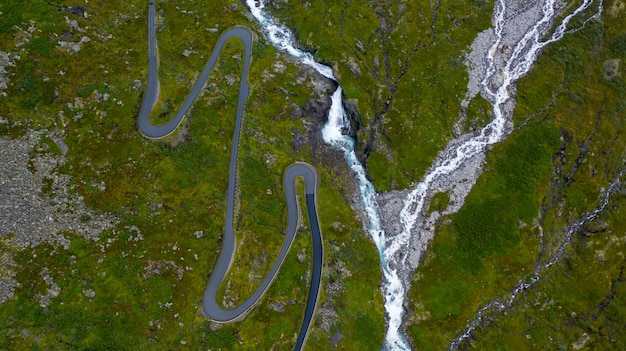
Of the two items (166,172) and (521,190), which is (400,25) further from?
(166,172)

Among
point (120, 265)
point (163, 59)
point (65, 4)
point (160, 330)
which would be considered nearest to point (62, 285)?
point (120, 265)

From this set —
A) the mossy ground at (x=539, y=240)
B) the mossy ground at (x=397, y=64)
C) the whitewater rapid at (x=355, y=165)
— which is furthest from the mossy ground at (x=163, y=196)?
the mossy ground at (x=539, y=240)

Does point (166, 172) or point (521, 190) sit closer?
point (166, 172)

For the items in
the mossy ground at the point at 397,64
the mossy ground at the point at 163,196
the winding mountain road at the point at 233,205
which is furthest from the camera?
the mossy ground at the point at 397,64

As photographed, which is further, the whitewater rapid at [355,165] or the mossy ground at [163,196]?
the whitewater rapid at [355,165]

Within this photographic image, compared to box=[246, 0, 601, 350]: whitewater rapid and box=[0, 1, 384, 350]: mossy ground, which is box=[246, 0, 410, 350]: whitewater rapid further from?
box=[0, 1, 384, 350]: mossy ground

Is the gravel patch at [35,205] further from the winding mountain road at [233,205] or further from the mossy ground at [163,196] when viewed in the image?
the winding mountain road at [233,205]
